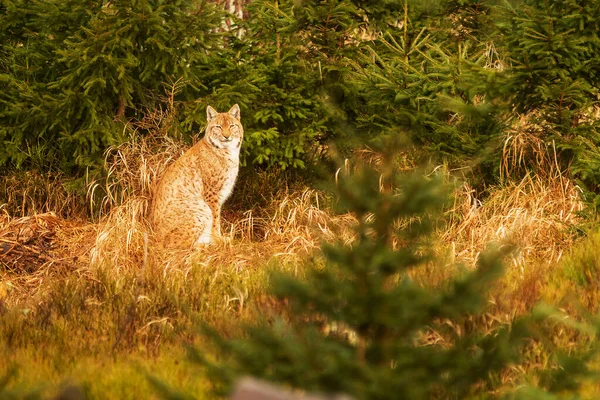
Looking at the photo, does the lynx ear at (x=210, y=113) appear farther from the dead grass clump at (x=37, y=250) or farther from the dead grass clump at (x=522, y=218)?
the dead grass clump at (x=522, y=218)

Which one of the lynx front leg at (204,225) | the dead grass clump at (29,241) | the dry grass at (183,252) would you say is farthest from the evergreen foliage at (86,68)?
the lynx front leg at (204,225)

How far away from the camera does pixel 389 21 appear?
1058 centimetres

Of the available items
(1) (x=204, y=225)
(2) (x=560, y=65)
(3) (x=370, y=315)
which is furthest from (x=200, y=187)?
(3) (x=370, y=315)

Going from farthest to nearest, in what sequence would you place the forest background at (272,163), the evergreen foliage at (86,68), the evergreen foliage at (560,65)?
1. the evergreen foliage at (86,68)
2. the evergreen foliage at (560,65)
3. the forest background at (272,163)

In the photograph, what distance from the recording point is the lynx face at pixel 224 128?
32.1ft

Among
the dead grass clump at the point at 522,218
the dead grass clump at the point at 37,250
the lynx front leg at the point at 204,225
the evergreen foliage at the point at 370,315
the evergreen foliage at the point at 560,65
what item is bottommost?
the dead grass clump at the point at 37,250

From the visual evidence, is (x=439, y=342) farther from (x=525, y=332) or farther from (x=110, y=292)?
(x=110, y=292)

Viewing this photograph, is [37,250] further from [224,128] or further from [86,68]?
[224,128]

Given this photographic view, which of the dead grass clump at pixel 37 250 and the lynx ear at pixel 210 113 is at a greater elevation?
the lynx ear at pixel 210 113

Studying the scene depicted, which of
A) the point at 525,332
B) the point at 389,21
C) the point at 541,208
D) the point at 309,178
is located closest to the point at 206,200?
the point at 309,178

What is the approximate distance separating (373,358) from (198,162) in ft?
21.0

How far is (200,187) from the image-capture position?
998 centimetres

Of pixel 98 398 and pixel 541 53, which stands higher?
pixel 541 53

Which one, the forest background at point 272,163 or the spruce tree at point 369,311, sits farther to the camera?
the forest background at point 272,163
